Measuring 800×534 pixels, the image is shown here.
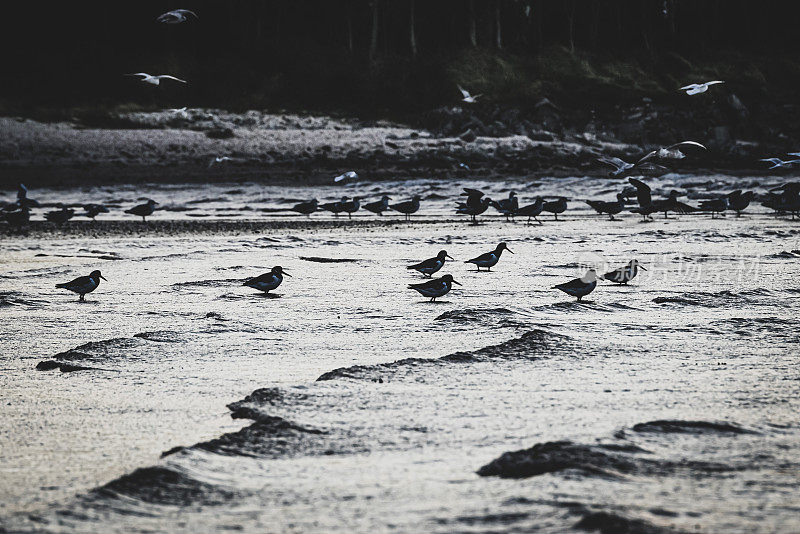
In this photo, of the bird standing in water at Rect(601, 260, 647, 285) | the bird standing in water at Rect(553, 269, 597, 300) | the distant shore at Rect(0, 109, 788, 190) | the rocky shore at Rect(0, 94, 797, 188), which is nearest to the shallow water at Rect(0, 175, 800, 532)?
the bird standing in water at Rect(553, 269, 597, 300)

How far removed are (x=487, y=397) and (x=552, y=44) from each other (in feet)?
143

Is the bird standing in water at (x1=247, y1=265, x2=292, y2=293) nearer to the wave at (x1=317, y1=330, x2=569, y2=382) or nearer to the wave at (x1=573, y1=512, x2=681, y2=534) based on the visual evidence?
the wave at (x1=317, y1=330, x2=569, y2=382)

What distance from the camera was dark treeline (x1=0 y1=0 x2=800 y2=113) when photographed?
128 ft

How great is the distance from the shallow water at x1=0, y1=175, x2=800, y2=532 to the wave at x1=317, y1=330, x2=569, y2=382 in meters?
0.03

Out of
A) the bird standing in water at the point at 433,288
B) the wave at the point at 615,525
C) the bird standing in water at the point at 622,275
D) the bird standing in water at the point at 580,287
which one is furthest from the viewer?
the bird standing in water at the point at 622,275

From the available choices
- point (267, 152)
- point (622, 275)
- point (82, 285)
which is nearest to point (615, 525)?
point (622, 275)

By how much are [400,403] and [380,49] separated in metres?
43.2

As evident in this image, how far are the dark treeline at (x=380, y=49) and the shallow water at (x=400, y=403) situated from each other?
94.3 ft

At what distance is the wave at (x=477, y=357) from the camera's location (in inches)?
233

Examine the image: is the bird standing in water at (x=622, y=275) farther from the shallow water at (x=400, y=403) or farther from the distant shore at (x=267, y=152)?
the distant shore at (x=267, y=152)

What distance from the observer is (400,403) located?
5.27m

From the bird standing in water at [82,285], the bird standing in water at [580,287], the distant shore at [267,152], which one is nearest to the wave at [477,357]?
the bird standing in water at [580,287]

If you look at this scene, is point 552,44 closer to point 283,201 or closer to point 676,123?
point 676,123

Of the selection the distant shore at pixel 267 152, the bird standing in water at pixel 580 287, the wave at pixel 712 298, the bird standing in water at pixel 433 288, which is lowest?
the wave at pixel 712 298
